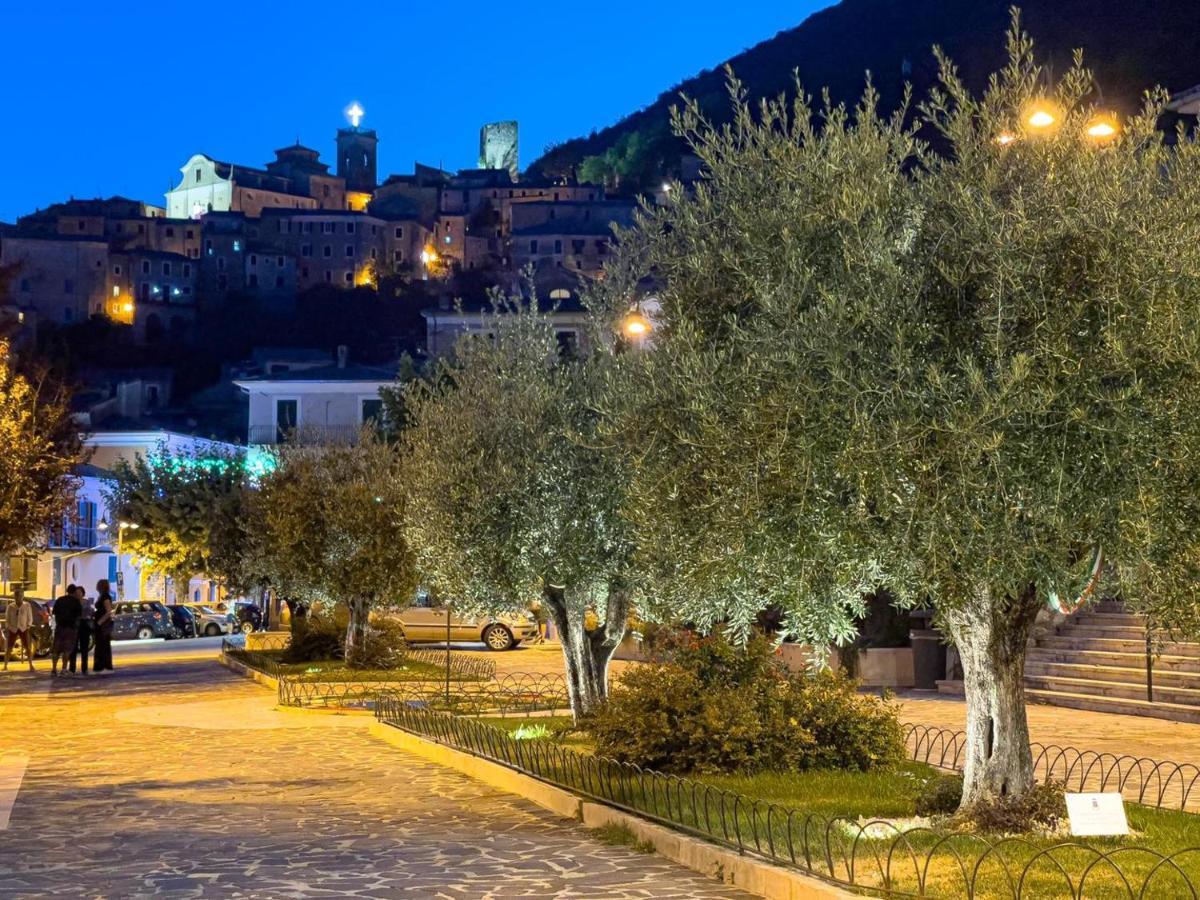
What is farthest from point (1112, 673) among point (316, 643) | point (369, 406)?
point (369, 406)

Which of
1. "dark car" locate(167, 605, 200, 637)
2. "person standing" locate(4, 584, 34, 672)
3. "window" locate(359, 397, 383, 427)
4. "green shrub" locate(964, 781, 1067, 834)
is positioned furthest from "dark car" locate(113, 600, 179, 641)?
"green shrub" locate(964, 781, 1067, 834)

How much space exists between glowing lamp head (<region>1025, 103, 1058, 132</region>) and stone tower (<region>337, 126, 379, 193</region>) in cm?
17820

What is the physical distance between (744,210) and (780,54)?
149 meters

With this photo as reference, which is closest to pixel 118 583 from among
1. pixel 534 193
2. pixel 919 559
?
pixel 919 559

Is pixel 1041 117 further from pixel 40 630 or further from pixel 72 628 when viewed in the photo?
pixel 40 630

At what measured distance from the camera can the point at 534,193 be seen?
146 meters

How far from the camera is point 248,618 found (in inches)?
2126

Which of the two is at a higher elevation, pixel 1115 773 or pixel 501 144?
pixel 501 144

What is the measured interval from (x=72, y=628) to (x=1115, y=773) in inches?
902

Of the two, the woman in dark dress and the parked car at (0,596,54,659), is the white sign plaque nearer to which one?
the woman in dark dress

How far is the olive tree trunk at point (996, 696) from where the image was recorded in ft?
33.7

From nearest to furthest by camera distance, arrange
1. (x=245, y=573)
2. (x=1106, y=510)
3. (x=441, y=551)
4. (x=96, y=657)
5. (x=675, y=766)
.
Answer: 1. (x=1106, y=510)
2. (x=675, y=766)
3. (x=441, y=551)
4. (x=96, y=657)
5. (x=245, y=573)

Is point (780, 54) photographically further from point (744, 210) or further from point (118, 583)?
point (744, 210)

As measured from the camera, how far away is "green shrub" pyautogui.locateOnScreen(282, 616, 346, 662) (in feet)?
110
